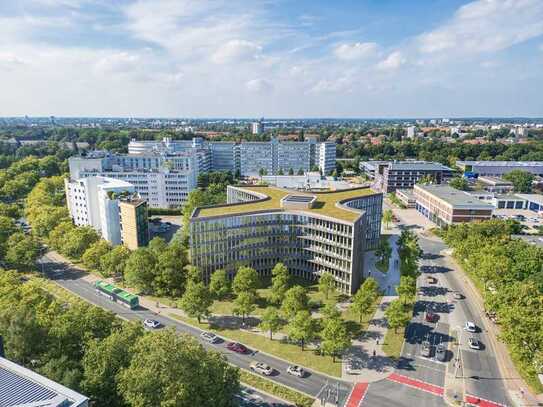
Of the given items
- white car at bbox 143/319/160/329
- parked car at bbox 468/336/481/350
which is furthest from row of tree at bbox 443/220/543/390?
white car at bbox 143/319/160/329

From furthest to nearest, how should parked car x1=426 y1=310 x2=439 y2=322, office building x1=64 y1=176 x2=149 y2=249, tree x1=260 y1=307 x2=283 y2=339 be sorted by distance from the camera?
office building x1=64 y1=176 x2=149 y2=249, parked car x1=426 y1=310 x2=439 y2=322, tree x1=260 y1=307 x2=283 y2=339

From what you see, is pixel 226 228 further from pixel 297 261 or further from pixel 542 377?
pixel 542 377

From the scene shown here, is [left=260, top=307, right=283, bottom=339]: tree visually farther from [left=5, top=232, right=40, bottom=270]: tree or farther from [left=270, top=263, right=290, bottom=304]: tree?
[left=5, top=232, right=40, bottom=270]: tree

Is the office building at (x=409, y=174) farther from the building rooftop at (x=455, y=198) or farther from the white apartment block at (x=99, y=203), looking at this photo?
the white apartment block at (x=99, y=203)

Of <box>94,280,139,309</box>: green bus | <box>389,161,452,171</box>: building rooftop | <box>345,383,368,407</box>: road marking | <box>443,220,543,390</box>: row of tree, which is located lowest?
<box>345,383,368,407</box>: road marking

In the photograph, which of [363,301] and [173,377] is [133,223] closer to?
[363,301]

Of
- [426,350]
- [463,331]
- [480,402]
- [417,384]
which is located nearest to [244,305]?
[417,384]
